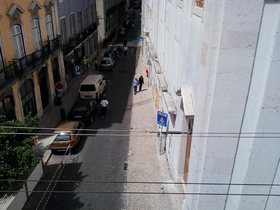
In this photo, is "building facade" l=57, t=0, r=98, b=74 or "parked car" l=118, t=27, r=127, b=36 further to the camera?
"parked car" l=118, t=27, r=127, b=36

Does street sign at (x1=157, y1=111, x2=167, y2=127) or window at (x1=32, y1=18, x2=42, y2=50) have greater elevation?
window at (x1=32, y1=18, x2=42, y2=50)

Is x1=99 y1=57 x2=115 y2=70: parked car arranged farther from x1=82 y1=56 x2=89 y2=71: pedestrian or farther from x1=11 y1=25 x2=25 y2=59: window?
x1=11 y1=25 x2=25 y2=59: window

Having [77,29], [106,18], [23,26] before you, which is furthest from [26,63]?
[106,18]

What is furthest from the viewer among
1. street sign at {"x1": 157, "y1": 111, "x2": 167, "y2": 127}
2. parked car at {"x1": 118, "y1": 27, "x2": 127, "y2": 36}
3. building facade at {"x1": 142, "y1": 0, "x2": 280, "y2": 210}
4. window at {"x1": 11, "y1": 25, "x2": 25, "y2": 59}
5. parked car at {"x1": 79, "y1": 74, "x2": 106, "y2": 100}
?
parked car at {"x1": 118, "y1": 27, "x2": 127, "y2": 36}

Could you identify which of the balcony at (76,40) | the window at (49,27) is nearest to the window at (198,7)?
the window at (49,27)

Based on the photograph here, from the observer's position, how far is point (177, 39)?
13.9 metres

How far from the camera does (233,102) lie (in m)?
8.48

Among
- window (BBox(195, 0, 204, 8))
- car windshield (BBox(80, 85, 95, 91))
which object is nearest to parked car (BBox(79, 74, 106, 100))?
car windshield (BBox(80, 85, 95, 91))

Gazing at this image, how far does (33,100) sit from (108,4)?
2745 centimetres

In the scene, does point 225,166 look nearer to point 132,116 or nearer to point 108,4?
point 132,116

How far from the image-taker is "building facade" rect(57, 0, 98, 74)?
27688 millimetres

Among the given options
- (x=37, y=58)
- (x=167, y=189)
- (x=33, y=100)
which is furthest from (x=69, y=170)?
(x=37, y=58)

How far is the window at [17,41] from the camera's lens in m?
18.1

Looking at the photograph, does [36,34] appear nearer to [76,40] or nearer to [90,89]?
[90,89]
